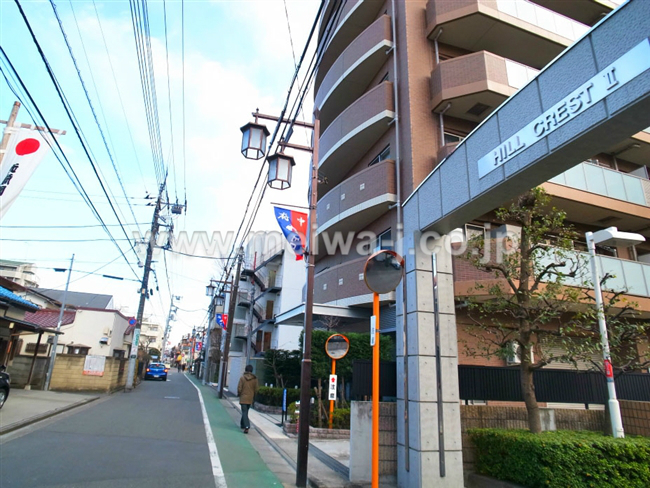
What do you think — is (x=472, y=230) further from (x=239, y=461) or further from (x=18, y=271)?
(x=18, y=271)

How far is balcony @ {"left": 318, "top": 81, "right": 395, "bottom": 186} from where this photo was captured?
14172 mm

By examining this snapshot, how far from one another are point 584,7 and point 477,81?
22.7 ft

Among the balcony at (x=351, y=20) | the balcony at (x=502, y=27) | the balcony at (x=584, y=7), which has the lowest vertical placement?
the balcony at (x=502, y=27)

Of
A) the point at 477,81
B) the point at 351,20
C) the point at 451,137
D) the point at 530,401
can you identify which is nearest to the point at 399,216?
the point at 451,137

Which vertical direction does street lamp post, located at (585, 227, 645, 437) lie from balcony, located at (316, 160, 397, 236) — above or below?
below

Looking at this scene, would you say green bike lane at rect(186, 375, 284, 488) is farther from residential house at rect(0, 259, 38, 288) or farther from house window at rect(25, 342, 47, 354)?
residential house at rect(0, 259, 38, 288)

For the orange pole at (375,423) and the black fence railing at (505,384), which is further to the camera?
the black fence railing at (505,384)

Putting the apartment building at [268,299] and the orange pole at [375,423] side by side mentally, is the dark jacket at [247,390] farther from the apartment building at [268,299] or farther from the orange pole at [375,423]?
the apartment building at [268,299]

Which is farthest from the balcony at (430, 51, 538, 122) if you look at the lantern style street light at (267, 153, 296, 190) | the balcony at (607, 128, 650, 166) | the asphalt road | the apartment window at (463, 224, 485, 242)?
the asphalt road

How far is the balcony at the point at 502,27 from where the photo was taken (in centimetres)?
1317

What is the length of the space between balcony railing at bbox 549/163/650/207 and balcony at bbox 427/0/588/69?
464 centimetres

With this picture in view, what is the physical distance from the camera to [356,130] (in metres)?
15.0

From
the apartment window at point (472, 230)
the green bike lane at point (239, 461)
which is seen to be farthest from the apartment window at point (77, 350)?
the apartment window at point (472, 230)

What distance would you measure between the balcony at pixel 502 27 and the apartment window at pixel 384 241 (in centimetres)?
724
